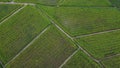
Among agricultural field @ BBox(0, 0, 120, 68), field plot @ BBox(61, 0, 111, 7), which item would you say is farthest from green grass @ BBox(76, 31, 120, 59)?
field plot @ BBox(61, 0, 111, 7)

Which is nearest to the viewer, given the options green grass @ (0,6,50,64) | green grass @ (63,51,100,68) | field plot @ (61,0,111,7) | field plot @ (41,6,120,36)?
green grass @ (63,51,100,68)

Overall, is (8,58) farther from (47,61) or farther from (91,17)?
(91,17)

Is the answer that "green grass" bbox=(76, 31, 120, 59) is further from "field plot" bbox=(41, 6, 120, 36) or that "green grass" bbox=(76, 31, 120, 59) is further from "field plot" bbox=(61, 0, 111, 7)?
"field plot" bbox=(61, 0, 111, 7)

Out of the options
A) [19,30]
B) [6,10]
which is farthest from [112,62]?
[6,10]

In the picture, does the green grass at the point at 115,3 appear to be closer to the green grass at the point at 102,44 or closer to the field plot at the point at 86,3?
the field plot at the point at 86,3

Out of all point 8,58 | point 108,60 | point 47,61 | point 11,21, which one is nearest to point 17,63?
point 8,58
